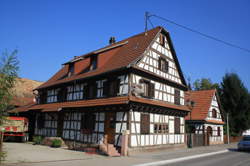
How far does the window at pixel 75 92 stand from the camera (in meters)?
22.5

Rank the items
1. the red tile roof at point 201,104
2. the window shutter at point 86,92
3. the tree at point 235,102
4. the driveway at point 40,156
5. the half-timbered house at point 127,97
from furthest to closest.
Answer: the tree at point 235,102
the red tile roof at point 201,104
the window shutter at point 86,92
the half-timbered house at point 127,97
the driveway at point 40,156

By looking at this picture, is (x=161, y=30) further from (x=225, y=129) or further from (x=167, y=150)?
(x=225, y=129)

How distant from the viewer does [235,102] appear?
4069cm

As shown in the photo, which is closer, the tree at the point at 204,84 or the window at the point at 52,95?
the window at the point at 52,95

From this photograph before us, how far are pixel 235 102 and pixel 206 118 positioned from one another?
16.2 meters

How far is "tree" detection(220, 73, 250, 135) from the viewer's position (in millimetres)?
38594

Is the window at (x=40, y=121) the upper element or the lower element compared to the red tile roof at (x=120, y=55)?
lower

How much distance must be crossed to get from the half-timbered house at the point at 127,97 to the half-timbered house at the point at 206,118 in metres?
5.50

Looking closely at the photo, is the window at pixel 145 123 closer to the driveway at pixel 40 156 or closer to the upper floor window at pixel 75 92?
the driveway at pixel 40 156

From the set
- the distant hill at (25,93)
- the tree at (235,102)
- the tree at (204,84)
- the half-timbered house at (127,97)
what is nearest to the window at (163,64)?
the half-timbered house at (127,97)

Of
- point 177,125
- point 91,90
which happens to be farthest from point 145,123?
point 91,90

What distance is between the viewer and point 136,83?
18.1 m

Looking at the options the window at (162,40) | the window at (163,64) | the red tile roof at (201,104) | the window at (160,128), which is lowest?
the window at (160,128)

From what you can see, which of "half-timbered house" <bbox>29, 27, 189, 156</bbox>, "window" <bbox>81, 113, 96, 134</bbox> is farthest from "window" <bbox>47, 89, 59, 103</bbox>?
"window" <bbox>81, 113, 96, 134</bbox>
